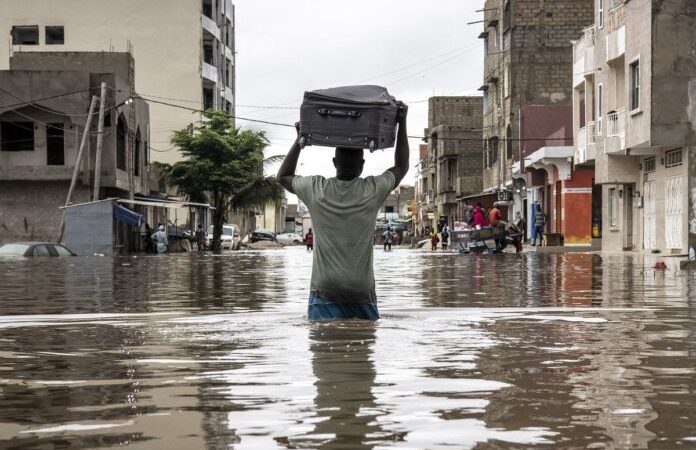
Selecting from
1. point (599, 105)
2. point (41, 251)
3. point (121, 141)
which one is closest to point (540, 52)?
point (599, 105)

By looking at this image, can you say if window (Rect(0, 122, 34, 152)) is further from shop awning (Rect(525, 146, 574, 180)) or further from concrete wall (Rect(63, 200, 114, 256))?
shop awning (Rect(525, 146, 574, 180))

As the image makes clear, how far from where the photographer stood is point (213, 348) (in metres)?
7.75

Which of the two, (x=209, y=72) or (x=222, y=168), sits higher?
(x=209, y=72)

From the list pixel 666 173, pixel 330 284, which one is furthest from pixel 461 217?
pixel 330 284

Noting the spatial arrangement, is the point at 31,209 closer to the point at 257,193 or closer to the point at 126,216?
the point at 126,216

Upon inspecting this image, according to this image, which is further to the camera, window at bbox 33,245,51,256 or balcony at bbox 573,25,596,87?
balcony at bbox 573,25,596,87

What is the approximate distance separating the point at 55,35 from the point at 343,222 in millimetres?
67828

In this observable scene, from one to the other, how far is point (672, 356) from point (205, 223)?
6828 cm

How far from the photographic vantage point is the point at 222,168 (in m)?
63.4

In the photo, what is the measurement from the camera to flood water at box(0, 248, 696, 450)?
438cm

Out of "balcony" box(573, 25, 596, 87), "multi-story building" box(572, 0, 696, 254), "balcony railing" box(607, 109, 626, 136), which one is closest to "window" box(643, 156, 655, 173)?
"multi-story building" box(572, 0, 696, 254)

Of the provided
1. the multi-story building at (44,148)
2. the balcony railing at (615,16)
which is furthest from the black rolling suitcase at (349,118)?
the multi-story building at (44,148)

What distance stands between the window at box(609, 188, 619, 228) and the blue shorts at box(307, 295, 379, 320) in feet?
113

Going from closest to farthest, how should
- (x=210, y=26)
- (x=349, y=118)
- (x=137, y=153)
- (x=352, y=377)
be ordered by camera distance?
(x=352, y=377), (x=349, y=118), (x=137, y=153), (x=210, y=26)
